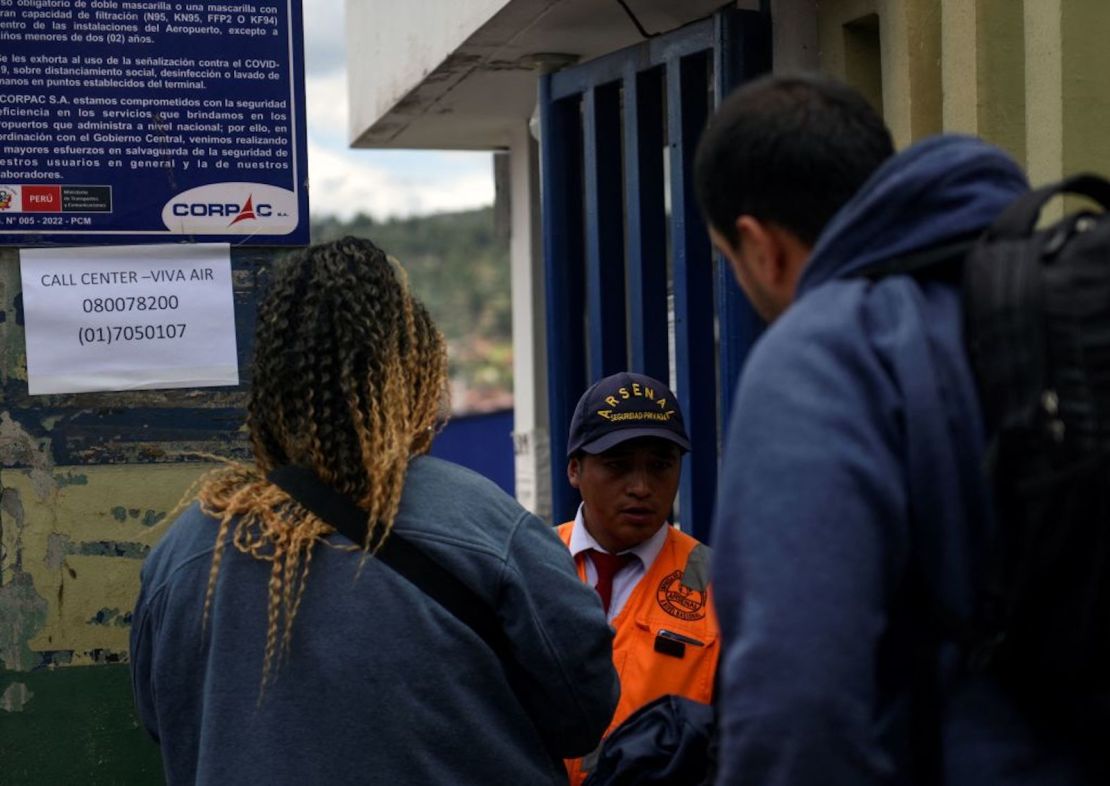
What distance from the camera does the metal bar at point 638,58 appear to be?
15.2 ft

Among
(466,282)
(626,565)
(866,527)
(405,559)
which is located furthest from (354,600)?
(466,282)

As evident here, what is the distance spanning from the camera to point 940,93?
3.84m

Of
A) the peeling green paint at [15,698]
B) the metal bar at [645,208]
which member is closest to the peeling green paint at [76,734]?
the peeling green paint at [15,698]

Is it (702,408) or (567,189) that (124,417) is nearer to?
(702,408)

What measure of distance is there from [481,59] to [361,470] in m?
3.85

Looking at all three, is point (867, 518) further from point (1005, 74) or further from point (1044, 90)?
point (1005, 74)

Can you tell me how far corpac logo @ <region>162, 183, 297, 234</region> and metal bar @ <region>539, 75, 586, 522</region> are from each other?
2.18 meters

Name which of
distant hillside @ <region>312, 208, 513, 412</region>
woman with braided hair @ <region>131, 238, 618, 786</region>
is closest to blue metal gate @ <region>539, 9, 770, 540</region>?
woman with braided hair @ <region>131, 238, 618, 786</region>

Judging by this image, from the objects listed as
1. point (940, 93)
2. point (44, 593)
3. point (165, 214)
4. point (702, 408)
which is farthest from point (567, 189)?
point (44, 593)

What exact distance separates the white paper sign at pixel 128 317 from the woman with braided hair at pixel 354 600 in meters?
1.11

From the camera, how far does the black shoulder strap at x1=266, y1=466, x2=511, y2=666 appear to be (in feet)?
7.29

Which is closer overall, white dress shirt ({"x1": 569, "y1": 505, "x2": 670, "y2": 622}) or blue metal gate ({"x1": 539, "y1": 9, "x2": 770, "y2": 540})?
white dress shirt ({"x1": 569, "y1": 505, "x2": 670, "y2": 622})

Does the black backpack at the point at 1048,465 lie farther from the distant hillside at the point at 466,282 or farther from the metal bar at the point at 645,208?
the distant hillside at the point at 466,282

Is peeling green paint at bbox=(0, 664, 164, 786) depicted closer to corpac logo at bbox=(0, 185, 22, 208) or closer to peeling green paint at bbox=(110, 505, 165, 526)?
peeling green paint at bbox=(110, 505, 165, 526)
